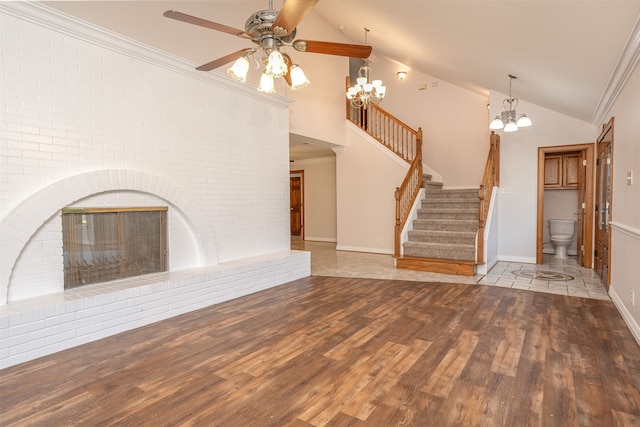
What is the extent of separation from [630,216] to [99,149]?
495 centimetres

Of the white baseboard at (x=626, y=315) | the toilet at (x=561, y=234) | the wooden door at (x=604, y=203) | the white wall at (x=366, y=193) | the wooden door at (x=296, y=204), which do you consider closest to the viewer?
the white baseboard at (x=626, y=315)

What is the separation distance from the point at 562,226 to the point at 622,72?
14.7 ft

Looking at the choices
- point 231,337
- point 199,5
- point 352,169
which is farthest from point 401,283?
point 199,5

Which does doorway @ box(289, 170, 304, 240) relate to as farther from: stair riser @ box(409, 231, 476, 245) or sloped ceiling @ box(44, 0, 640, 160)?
sloped ceiling @ box(44, 0, 640, 160)

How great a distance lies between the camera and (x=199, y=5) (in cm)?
Answer: 427

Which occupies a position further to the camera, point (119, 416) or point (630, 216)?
point (630, 216)

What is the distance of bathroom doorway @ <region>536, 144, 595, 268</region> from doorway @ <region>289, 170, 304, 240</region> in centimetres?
603

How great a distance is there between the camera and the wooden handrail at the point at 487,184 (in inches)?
213

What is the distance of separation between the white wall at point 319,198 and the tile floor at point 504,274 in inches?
101

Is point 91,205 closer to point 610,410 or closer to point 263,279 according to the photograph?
point 263,279

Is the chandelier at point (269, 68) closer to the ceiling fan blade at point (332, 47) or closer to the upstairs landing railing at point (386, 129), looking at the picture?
the ceiling fan blade at point (332, 47)

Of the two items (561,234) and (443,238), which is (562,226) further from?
(443,238)

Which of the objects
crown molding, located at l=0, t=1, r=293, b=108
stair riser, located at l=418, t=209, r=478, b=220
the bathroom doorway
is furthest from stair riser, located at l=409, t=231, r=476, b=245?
crown molding, located at l=0, t=1, r=293, b=108

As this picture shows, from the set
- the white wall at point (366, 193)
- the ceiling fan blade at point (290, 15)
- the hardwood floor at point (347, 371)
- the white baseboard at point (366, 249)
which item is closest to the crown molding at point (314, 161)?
the white wall at point (366, 193)
